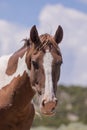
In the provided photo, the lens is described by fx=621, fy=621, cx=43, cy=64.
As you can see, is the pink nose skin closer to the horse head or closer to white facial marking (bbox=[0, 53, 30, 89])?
the horse head

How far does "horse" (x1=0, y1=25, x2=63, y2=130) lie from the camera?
9430 millimetres

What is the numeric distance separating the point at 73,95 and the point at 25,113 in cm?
5798

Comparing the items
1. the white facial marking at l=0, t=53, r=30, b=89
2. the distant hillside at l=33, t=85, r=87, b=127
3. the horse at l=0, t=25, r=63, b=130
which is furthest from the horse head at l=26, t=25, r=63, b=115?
the distant hillside at l=33, t=85, r=87, b=127

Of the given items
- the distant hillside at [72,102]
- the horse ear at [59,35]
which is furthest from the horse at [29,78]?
the distant hillside at [72,102]

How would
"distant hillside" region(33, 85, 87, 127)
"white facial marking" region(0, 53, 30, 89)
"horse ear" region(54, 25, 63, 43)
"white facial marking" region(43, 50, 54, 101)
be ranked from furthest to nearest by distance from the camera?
"distant hillside" region(33, 85, 87, 127) → "white facial marking" region(0, 53, 30, 89) → "horse ear" region(54, 25, 63, 43) → "white facial marking" region(43, 50, 54, 101)

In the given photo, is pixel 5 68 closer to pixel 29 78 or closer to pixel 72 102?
pixel 29 78

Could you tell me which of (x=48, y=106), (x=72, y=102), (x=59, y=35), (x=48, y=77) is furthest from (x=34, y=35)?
(x=72, y=102)

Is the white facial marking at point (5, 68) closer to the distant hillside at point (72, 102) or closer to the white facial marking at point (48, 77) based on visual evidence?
the white facial marking at point (48, 77)

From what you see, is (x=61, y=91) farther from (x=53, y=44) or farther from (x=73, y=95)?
(x=53, y=44)

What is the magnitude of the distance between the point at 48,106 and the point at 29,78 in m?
1.01

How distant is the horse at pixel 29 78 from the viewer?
30.9 feet

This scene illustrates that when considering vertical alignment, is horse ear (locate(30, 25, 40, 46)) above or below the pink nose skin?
above

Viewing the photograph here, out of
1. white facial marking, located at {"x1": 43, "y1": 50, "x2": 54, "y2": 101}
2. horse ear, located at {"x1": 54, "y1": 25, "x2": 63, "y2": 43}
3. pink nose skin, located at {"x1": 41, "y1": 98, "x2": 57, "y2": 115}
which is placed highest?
horse ear, located at {"x1": 54, "y1": 25, "x2": 63, "y2": 43}

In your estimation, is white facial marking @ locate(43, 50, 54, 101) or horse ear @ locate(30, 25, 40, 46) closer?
white facial marking @ locate(43, 50, 54, 101)
